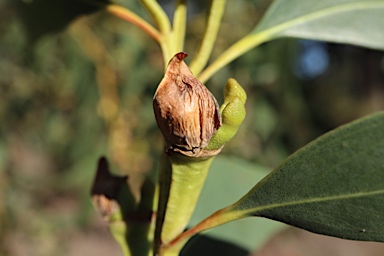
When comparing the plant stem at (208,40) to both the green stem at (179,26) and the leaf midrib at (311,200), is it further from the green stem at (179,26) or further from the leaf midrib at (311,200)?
the leaf midrib at (311,200)

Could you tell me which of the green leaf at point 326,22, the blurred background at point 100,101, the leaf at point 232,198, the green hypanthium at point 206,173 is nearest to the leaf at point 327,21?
the green leaf at point 326,22

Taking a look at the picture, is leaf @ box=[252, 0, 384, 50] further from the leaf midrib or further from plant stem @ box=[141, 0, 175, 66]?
the leaf midrib

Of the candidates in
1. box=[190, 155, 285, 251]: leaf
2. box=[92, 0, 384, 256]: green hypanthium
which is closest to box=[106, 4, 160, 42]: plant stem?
box=[92, 0, 384, 256]: green hypanthium

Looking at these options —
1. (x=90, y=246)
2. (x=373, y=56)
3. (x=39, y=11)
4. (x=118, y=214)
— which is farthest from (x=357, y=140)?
(x=90, y=246)

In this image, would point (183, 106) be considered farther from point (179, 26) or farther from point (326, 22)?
point (326, 22)

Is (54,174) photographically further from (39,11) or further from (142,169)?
(39,11)

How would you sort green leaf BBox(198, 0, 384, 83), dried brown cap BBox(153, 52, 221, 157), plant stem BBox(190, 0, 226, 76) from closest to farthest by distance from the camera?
dried brown cap BBox(153, 52, 221, 157) < plant stem BBox(190, 0, 226, 76) < green leaf BBox(198, 0, 384, 83)
